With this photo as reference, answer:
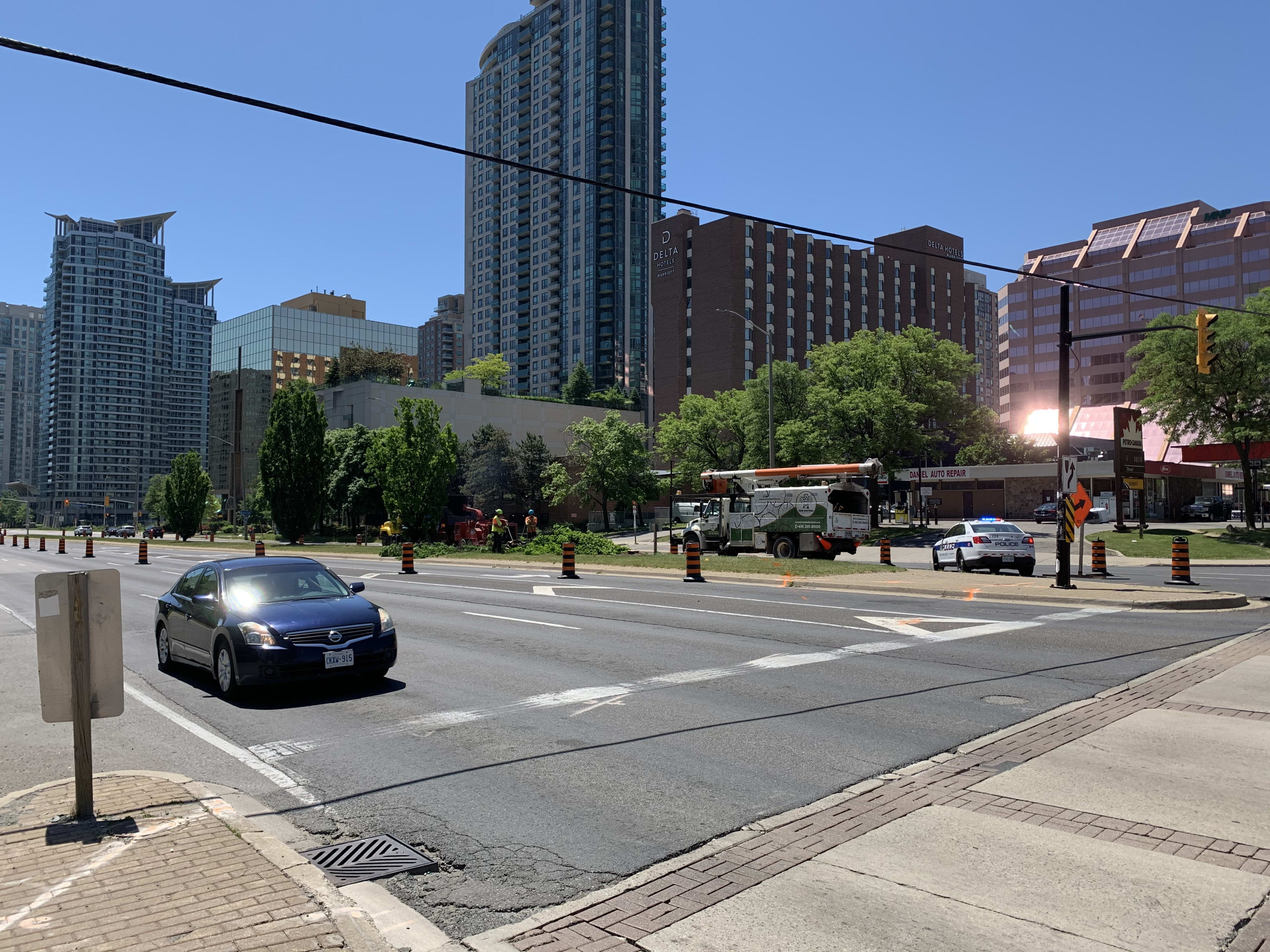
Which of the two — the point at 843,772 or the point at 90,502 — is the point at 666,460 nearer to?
the point at 843,772

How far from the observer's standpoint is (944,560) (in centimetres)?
2794

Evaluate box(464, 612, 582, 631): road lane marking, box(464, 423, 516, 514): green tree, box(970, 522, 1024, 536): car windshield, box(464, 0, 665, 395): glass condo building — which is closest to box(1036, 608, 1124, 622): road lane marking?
box(464, 612, 582, 631): road lane marking

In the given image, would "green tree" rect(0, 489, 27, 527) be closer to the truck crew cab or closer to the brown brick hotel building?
the brown brick hotel building

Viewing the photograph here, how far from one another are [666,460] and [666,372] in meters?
37.0

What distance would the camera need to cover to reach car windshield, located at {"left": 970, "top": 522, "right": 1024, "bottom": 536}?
2658 centimetres

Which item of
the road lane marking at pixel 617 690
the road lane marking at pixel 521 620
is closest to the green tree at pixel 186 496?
the road lane marking at pixel 521 620

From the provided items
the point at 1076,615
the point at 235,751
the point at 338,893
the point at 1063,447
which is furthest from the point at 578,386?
the point at 338,893

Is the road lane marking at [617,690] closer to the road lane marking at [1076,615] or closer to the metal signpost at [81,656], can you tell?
the metal signpost at [81,656]

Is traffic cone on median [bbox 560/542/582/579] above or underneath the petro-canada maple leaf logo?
underneath

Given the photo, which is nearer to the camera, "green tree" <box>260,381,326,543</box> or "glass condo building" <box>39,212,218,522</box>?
"green tree" <box>260,381,326,543</box>

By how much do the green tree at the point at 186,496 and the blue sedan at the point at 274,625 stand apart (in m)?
67.2

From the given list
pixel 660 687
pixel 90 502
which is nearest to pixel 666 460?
pixel 660 687

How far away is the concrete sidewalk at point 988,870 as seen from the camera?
13.4 feet

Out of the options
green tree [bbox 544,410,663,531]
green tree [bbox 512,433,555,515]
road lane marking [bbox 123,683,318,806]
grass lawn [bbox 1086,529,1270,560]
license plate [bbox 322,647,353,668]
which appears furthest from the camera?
green tree [bbox 512,433,555,515]
